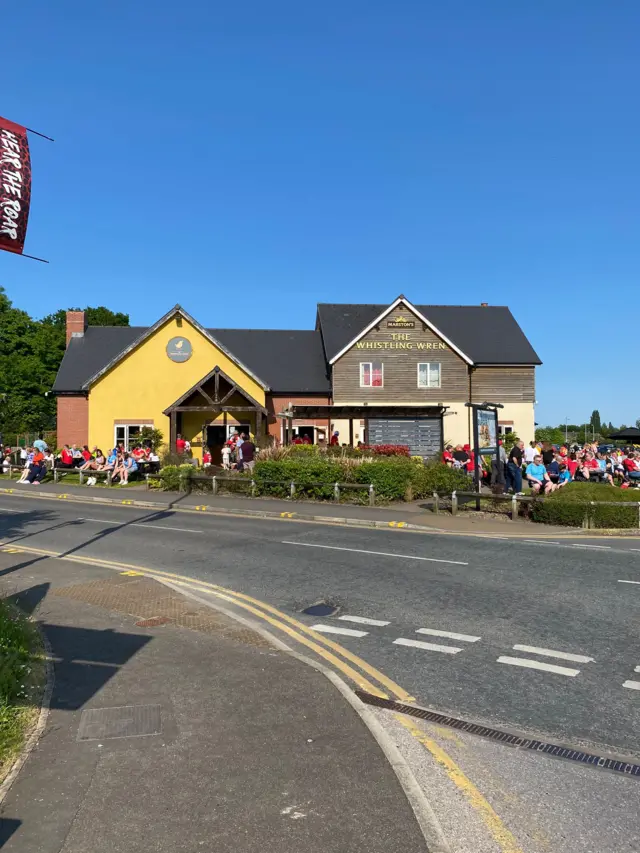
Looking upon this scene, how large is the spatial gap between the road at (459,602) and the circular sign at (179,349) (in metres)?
17.1

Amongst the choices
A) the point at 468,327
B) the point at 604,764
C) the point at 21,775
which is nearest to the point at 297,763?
the point at 21,775

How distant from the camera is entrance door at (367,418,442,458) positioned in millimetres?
32375

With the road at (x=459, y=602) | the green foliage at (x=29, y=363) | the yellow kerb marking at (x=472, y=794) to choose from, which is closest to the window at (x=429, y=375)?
the road at (x=459, y=602)

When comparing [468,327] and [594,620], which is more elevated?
[468,327]

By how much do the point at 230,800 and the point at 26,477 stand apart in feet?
87.0

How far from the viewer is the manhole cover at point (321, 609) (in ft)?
28.3

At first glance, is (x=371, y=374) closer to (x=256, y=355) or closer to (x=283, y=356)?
(x=283, y=356)

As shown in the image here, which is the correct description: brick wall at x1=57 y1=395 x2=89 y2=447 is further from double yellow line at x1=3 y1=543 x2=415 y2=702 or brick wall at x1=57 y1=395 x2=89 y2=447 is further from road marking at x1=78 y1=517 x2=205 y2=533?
double yellow line at x1=3 y1=543 x2=415 y2=702

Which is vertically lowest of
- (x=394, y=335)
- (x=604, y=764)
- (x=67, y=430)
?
(x=604, y=764)

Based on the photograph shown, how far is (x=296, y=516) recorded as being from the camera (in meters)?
18.2

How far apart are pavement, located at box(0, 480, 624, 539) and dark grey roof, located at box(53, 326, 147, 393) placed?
9883 mm

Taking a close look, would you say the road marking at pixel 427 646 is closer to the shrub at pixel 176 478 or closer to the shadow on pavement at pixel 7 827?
the shadow on pavement at pixel 7 827

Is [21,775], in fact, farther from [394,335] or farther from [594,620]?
[394,335]

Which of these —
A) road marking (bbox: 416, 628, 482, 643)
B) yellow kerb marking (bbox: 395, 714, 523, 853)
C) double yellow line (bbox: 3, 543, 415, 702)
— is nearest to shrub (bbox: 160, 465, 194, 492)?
double yellow line (bbox: 3, 543, 415, 702)
